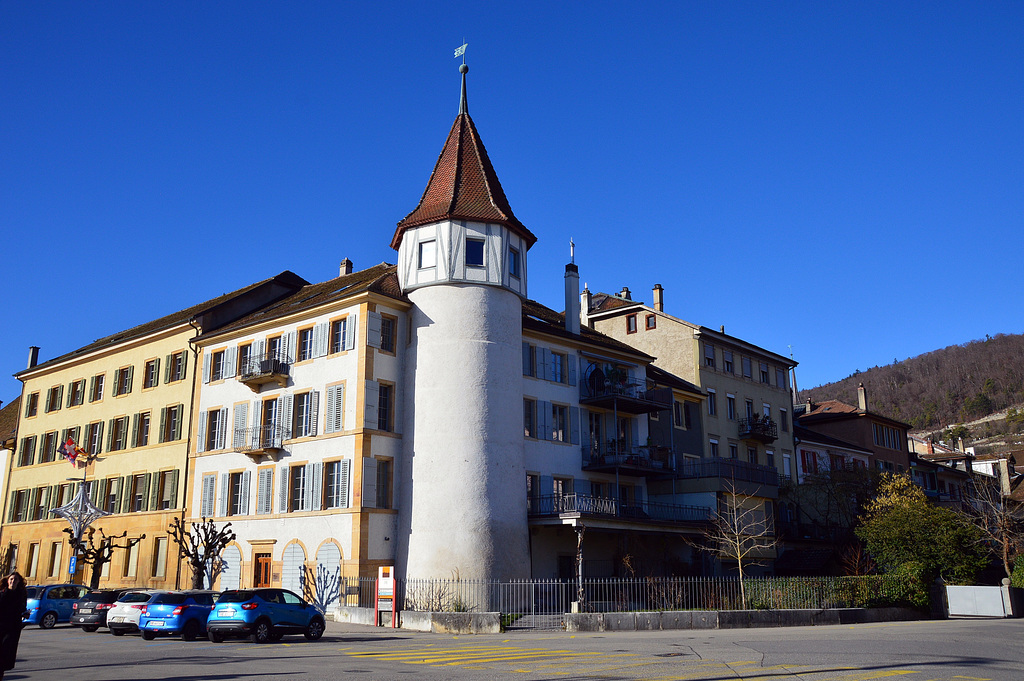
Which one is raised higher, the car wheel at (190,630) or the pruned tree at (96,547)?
the pruned tree at (96,547)

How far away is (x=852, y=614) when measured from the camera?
94.2 feet

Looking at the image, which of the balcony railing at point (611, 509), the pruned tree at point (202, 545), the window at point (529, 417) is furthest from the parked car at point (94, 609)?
the window at point (529, 417)

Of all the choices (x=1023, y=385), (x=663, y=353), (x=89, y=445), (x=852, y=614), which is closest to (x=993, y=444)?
(x=1023, y=385)

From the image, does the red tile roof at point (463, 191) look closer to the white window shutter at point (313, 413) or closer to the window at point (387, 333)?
the window at point (387, 333)

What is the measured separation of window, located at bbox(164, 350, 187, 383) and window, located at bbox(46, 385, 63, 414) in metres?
11.0

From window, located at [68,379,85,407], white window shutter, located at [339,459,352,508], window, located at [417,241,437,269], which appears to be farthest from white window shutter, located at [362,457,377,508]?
window, located at [68,379,85,407]

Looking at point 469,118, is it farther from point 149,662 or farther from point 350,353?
point 149,662

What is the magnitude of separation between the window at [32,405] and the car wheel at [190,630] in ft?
108

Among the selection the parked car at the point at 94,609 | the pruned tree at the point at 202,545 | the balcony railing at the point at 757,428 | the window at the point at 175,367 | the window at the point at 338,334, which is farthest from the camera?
the balcony railing at the point at 757,428

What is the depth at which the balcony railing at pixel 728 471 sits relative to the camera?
1569 inches

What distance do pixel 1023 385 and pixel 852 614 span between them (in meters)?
156

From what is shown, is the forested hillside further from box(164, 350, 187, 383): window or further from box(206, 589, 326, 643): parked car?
box(206, 589, 326, 643): parked car

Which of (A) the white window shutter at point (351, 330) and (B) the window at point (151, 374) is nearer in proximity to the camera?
(A) the white window shutter at point (351, 330)

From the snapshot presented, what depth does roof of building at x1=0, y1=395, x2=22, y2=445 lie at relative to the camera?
5359 centimetres
